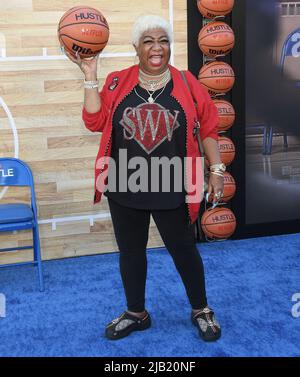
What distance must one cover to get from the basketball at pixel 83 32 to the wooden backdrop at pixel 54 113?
1.17 meters

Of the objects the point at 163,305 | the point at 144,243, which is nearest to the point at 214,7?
the point at 144,243

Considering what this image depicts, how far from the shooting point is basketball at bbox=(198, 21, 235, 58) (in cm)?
350

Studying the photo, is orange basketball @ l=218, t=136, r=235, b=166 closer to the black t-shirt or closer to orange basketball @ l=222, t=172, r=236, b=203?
orange basketball @ l=222, t=172, r=236, b=203

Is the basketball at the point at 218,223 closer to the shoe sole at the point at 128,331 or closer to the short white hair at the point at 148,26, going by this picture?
the shoe sole at the point at 128,331

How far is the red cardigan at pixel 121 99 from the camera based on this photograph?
226 cm

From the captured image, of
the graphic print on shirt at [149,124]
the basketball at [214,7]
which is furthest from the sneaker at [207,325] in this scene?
the basketball at [214,7]

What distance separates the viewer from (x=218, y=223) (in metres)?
3.76

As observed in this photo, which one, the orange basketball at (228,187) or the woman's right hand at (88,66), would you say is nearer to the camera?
the woman's right hand at (88,66)

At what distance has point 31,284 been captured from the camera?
10.8 feet

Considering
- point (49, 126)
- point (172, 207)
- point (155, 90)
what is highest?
point (155, 90)

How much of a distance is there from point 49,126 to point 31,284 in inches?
44.6
